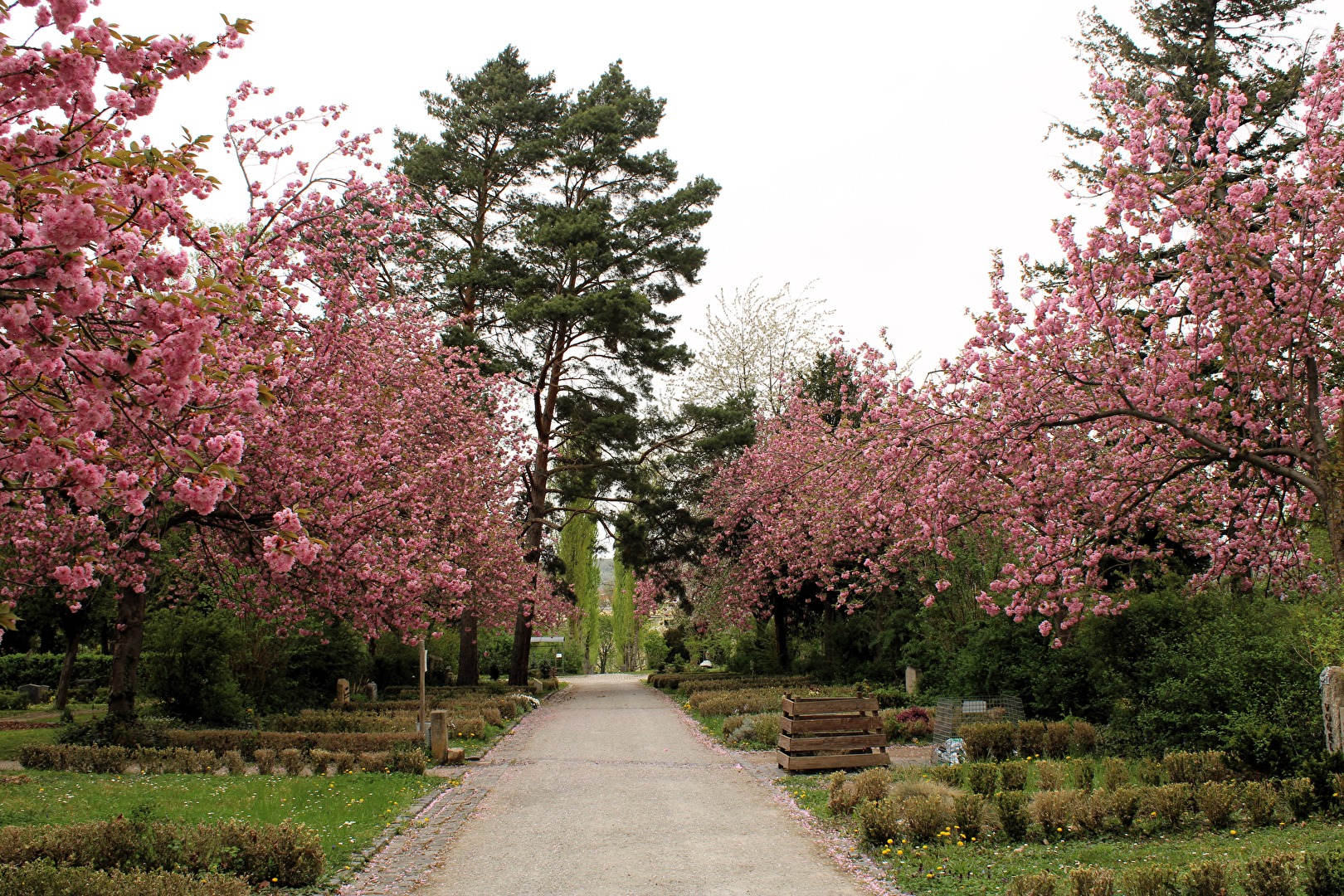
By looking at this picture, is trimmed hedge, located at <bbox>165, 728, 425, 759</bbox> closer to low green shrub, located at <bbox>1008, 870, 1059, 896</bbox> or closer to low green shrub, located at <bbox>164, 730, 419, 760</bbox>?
low green shrub, located at <bbox>164, 730, 419, 760</bbox>

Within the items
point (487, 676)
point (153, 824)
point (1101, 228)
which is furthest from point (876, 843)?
point (487, 676)

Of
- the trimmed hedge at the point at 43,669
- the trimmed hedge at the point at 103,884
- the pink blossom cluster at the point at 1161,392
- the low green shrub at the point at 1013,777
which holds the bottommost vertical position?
the trimmed hedge at the point at 43,669

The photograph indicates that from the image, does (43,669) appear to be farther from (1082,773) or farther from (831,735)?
(1082,773)

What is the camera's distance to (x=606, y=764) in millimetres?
13180

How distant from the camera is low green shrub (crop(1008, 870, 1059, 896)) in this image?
5.46 metres

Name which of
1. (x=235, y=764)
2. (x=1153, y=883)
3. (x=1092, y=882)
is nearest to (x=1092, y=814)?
(x=1153, y=883)

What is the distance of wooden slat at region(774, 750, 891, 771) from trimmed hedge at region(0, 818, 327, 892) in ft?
21.8

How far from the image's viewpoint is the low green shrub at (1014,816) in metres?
7.79

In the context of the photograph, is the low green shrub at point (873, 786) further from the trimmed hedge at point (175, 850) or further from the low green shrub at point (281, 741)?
the low green shrub at point (281, 741)

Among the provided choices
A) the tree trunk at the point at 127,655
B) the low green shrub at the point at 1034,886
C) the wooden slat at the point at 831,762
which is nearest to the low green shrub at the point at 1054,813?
the low green shrub at the point at 1034,886

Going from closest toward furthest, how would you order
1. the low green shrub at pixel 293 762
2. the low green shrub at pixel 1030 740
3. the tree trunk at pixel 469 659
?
the low green shrub at pixel 293 762
the low green shrub at pixel 1030 740
the tree trunk at pixel 469 659

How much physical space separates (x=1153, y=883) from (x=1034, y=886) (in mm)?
715

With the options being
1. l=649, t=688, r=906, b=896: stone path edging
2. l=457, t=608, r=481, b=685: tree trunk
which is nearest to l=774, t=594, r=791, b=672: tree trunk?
l=457, t=608, r=481, b=685: tree trunk

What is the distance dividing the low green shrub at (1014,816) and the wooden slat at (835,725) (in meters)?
4.34
